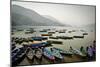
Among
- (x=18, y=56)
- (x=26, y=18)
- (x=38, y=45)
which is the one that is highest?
(x=26, y=18)

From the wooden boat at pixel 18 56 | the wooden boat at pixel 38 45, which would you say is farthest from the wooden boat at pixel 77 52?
the wooden boat at pixel 18 56

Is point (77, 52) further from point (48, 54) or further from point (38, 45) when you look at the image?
point (38, 45)

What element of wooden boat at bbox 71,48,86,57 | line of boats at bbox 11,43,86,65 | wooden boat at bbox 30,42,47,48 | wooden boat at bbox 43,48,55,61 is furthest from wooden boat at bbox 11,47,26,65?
wooden boat at bbox 71,48,86,57

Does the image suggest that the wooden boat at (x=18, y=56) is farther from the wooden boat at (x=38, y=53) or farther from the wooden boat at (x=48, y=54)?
the wooden boat at (x=48, y=54)

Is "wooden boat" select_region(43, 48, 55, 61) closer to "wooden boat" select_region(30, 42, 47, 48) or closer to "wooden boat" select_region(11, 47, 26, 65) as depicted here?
"wooden boat" select_region(30, 42, 47, 48)

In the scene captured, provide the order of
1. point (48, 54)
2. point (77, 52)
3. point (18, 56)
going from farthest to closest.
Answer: point (77, 52)
point (48, 54)
point (18, 56)

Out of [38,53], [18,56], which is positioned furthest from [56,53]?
[18,56]

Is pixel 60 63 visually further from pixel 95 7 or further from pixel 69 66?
pixel 95 7

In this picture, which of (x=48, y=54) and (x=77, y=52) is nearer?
(x=48, y=54)

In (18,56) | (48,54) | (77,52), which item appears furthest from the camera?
(77,52)
